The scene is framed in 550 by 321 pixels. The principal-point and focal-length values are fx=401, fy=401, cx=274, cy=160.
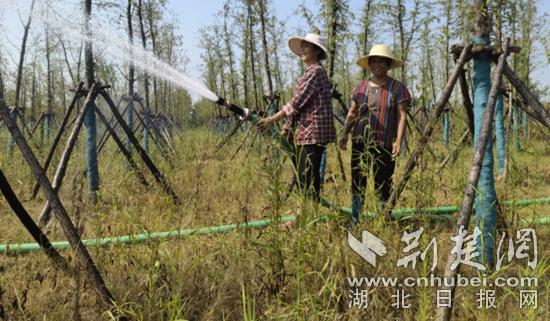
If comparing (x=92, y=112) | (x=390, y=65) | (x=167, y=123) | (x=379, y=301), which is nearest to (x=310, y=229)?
(x=379, y=301)

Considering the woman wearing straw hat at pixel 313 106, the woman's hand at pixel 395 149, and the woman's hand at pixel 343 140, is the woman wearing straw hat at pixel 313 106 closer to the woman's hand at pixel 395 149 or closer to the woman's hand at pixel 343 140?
the woman's hand at pixel 343 140

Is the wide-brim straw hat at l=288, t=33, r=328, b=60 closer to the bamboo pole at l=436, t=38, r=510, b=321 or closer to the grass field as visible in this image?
the grass field

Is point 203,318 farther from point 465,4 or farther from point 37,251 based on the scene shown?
point 465,4

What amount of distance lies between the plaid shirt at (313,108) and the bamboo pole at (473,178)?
1332mm

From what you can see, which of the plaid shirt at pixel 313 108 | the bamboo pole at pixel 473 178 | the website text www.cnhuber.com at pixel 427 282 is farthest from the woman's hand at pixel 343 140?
the website text www.cnhuber.com at pixel 427 282

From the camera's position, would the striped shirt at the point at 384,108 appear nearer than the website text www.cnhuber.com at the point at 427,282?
No

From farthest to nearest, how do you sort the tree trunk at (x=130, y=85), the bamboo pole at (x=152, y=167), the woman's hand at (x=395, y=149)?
1. the tree trunk at (x=130, y=85)
2. the bamboo pole at (x=152, y=167)
3. the woman's hand at (x=395, y=149)

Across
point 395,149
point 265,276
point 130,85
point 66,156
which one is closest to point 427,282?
point 265,276

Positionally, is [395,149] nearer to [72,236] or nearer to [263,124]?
[263,124]

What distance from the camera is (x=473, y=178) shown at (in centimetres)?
226

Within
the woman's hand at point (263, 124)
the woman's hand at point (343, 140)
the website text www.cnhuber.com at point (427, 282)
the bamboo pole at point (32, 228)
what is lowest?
the website text www.cnhuber.com at point (427, 282)

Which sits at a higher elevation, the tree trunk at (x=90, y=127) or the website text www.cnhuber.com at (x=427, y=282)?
the tree trunk at (x=90, y=127)

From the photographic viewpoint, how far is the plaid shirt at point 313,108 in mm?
3389

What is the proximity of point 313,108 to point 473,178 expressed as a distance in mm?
1549
